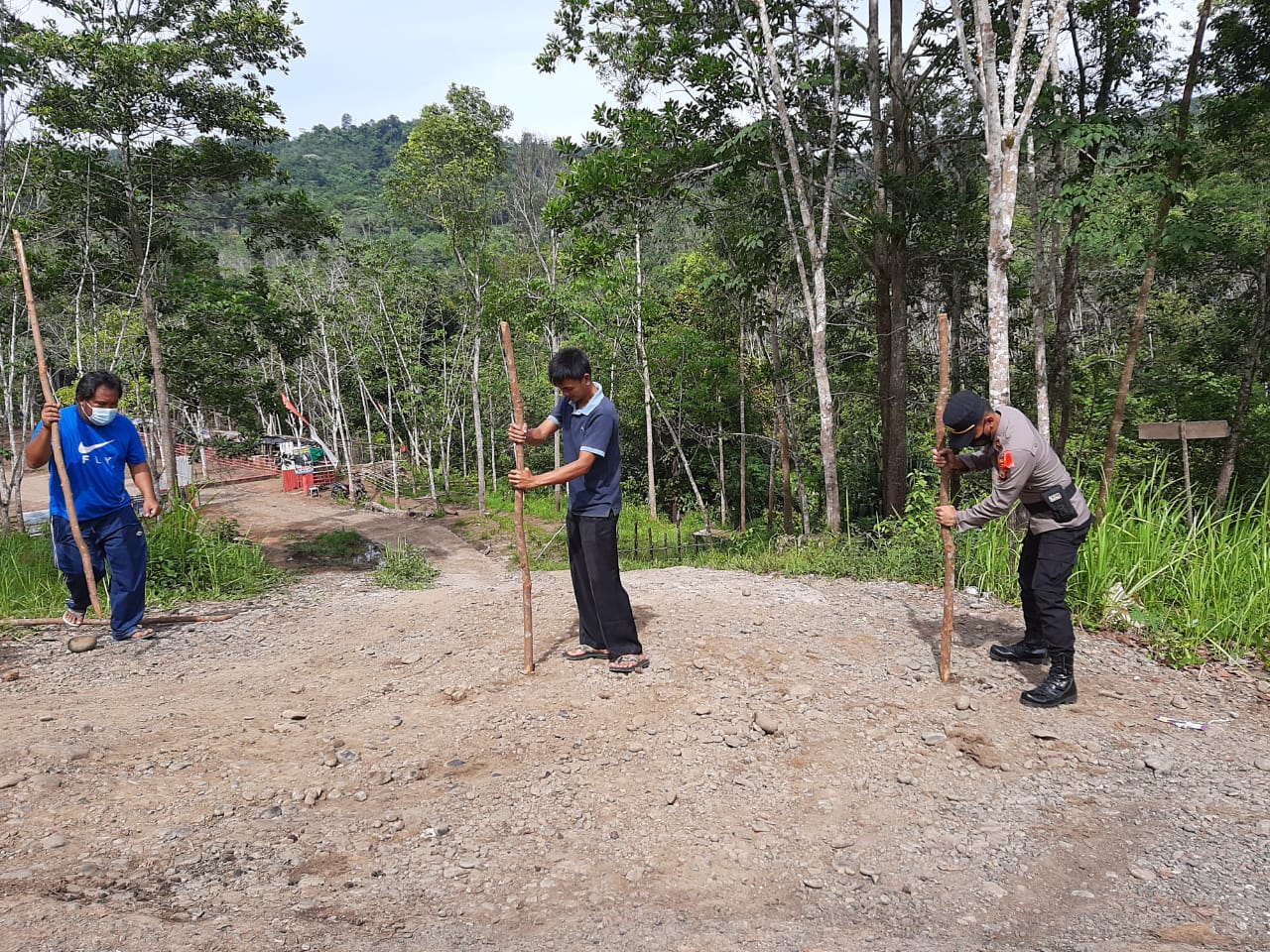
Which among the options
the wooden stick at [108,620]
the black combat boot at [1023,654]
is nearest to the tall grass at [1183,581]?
the black combat boot at [1023,654]

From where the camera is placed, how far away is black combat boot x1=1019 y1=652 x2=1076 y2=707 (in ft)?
11.7

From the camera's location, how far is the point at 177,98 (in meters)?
8.95

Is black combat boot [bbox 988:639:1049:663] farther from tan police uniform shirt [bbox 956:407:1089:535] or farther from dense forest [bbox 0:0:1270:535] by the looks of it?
dense forest [bbox 0:0:1270:535]

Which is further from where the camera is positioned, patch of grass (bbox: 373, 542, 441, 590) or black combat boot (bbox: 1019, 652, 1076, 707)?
patch of grass (bbox: 373, 542, 441, 590)

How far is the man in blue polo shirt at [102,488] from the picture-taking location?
481 cm

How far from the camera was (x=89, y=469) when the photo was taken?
482 cm

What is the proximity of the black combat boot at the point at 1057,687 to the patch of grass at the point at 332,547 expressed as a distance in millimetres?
11294

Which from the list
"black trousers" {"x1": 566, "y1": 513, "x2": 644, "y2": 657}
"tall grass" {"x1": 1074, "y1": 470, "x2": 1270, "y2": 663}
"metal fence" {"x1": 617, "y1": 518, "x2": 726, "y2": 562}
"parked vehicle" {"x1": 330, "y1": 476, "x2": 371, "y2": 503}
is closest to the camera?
"black trousers" {"x1": 566, "y1": 513, "x2": 644, "y2": 657}

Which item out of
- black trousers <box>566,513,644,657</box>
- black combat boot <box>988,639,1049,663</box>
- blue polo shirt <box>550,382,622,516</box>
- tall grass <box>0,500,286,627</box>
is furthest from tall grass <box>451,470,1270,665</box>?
tall grass <box>0,500,286,627</box>

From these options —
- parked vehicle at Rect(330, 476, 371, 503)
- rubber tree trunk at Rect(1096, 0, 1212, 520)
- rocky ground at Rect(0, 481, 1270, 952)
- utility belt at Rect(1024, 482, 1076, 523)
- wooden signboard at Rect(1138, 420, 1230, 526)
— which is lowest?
parked vehicle at Rect(330, 476, 371, 503)

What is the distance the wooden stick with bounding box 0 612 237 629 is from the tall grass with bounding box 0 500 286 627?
0.26 m

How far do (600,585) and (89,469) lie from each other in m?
3.75

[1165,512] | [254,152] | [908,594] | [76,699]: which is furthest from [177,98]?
[1165,512]

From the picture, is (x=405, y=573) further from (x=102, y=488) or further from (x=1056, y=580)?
(x=1056, y=580)
